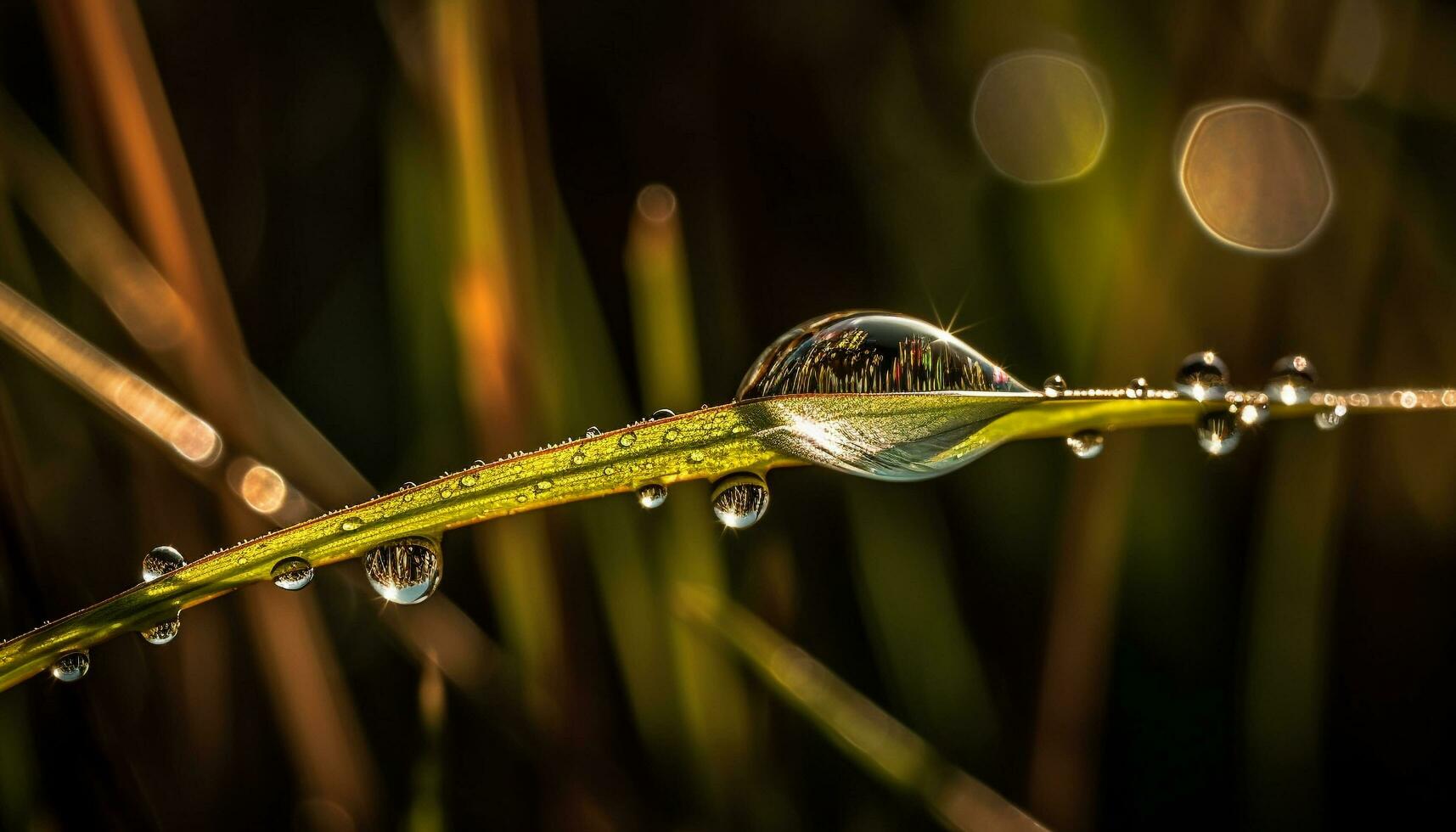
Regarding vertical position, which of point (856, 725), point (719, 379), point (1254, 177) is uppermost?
point (1254, 177)

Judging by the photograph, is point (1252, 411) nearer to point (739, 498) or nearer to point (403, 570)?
point (739, 498)

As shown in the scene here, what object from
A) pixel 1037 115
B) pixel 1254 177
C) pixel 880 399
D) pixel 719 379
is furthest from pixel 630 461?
pixel 1254 177

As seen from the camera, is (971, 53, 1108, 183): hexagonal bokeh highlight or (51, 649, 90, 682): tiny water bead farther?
(971, 53, 1108, 183): hexagonal bokeh highlight

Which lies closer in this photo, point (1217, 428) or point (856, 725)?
point (1217, 428)

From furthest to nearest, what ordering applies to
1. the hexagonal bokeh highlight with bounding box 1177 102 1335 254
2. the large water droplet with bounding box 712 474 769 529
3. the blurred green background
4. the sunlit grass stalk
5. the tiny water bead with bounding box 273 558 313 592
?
the hexagonal bokeh highlight with bounding box 1177 102 1335 254
the blurred green background
the sunlit grass stalk
the large water droplet with bounding box 712 474 769 529
the tiny water bead with bounding box 273 558 313 592

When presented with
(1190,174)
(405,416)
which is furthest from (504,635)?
(1190,174)

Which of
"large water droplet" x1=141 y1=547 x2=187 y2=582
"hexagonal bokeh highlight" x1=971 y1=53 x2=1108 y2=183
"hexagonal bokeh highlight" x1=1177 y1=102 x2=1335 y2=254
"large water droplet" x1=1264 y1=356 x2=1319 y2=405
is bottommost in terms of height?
"large water droplet" x1=141 y1=547 x2=187 y2=582

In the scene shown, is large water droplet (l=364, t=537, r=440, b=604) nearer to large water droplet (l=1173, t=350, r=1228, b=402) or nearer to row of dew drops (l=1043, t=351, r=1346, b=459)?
row of dew drops (l=1043, t=351, r=1346, b=459)

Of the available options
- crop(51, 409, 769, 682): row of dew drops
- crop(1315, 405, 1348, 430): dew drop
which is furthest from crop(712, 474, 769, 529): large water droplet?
crop(1315, 405, 1348, 430): dew drop

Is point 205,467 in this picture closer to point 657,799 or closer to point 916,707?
point 657,799
